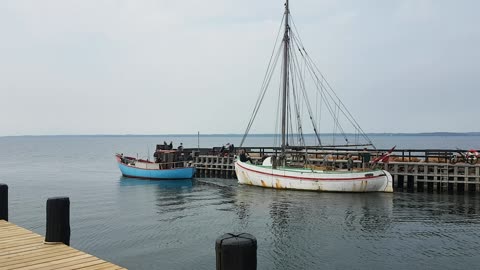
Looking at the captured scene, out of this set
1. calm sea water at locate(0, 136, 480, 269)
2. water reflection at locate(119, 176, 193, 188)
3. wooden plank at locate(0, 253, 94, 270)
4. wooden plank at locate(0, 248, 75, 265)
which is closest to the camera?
wooden plank at locate(0, 253, 94, 270)

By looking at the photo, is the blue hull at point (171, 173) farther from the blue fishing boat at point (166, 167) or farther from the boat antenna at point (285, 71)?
the boat antenna at point (285, 71)

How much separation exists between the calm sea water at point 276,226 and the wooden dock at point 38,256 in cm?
653

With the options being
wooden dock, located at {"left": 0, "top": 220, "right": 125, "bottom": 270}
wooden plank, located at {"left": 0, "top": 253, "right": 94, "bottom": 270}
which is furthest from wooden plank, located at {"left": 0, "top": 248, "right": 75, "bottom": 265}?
wooden plank, located at {"left": 0, "top": 253, "right": 94, "bottom": 270}

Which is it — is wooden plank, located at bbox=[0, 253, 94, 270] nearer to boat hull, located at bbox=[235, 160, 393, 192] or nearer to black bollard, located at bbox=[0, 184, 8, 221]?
black bollard, located at bbox=[0, 184, 8, 221]

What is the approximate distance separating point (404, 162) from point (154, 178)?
29.0 m

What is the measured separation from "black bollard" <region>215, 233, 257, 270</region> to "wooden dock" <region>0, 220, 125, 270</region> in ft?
11.0

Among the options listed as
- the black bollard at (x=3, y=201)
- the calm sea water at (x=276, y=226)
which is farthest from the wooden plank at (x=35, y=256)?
the calm sea water at (x=276, y=226)

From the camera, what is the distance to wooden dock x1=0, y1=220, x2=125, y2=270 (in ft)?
26.5

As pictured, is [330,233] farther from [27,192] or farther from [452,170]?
[27,192]

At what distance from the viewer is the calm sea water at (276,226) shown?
17.1m

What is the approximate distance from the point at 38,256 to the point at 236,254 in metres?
5.43

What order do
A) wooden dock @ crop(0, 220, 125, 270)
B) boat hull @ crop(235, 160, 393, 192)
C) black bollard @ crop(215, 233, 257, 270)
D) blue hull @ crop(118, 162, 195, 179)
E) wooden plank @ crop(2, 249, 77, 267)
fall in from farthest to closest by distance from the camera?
blue hull @ crop(118, 162, 195, 179)
boat hull @ crop(235, 160, 393, 192)
wooden plank @ crop(2, 249, 77, 267)
wooden dock @ crop(0, 220, 125, 270)
black bollard @ crop(215, 233, 257, 270)

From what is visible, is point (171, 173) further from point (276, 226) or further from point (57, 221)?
point (57, 221)

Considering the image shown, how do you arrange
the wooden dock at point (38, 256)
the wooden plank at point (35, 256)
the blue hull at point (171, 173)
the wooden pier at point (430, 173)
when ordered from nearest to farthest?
the wooden dock at point (38, 256) < the wooden plank at point (35, 256) < the wooden pier at point (430, 173) < the blue hull at point (171, 173)
